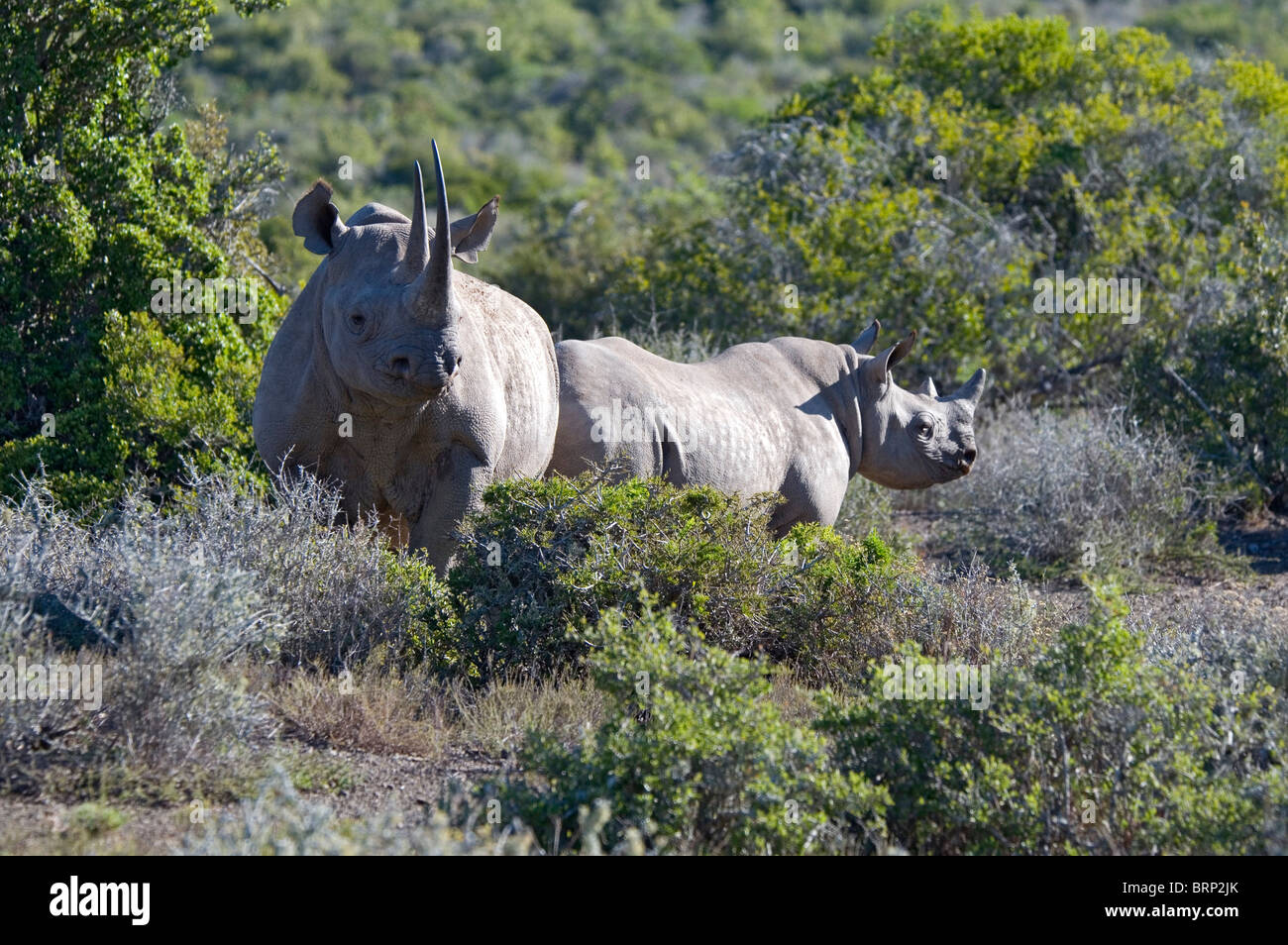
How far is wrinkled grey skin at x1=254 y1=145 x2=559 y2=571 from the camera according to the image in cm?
649

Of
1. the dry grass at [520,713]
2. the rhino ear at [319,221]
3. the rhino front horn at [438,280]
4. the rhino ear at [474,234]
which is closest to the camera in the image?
the dry grass at [520,713]

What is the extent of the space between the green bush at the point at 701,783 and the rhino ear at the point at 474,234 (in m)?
2.86

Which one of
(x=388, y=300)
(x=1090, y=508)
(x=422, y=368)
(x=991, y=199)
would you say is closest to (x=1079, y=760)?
(x=422, y=368)

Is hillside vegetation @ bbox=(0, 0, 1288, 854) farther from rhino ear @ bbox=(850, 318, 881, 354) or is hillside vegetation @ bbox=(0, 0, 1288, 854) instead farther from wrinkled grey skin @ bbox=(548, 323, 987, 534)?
rhino ear @ bbox=(850, 318, 881, 354)

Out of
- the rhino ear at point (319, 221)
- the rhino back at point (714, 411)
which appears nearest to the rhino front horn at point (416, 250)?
the rhino ear at point (319, 221)

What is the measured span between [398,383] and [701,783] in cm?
230

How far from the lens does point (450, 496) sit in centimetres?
705

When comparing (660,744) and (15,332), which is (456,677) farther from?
(15,332)

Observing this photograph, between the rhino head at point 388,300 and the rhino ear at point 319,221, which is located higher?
the rhino ear at point 319,221

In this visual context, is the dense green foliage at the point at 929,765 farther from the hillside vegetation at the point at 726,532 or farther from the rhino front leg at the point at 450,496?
the rhino front leg at the point at 450,496

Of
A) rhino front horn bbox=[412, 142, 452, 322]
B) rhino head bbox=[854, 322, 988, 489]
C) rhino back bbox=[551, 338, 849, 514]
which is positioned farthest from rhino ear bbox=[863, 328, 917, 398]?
rhino front horn bbox=[412, 142, 452, 322]

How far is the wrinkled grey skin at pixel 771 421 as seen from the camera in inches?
308
